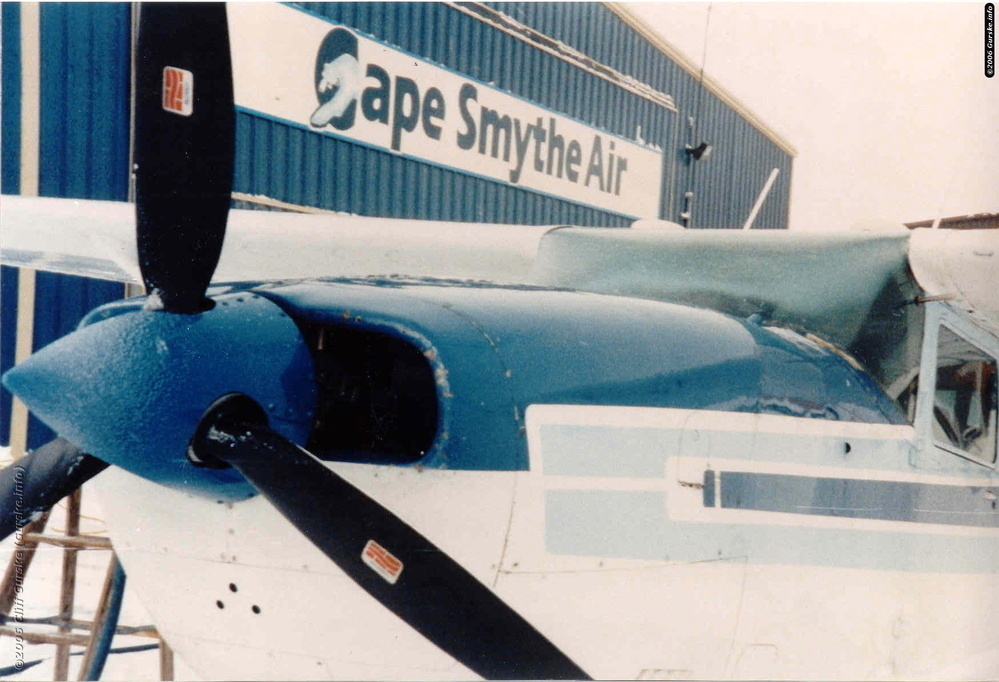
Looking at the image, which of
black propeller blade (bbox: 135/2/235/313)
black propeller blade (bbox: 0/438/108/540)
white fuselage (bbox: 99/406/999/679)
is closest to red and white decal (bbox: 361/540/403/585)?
white fuselage (bbox: 99/406/999/679)

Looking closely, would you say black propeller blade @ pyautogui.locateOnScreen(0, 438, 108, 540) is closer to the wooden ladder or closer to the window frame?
the wooden ladder

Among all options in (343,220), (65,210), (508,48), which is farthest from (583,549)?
(508,48)

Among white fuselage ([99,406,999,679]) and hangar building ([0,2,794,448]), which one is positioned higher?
hangar building ([0,2,794,448])

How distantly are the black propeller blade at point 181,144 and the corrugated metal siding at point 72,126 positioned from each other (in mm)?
5562

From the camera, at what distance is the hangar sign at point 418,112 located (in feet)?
25.1

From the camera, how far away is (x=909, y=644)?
9.48ft

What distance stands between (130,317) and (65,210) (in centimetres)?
314

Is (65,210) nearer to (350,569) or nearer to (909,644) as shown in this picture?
(350,569)

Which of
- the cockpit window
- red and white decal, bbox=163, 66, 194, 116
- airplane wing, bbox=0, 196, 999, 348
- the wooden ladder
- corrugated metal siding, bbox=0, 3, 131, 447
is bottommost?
the wooden ladder

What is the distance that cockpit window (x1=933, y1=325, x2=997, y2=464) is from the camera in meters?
3.07

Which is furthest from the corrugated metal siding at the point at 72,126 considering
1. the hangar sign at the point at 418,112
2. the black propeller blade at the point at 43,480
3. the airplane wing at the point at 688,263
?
the black propeller blade at the point at 43,480

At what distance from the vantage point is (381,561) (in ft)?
5.90

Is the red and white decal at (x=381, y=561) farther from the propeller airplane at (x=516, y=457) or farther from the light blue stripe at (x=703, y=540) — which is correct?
the light blue stripe at (x=703, y=540)

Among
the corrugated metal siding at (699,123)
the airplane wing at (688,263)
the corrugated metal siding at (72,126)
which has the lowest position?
the airplane wing at (688,263)
